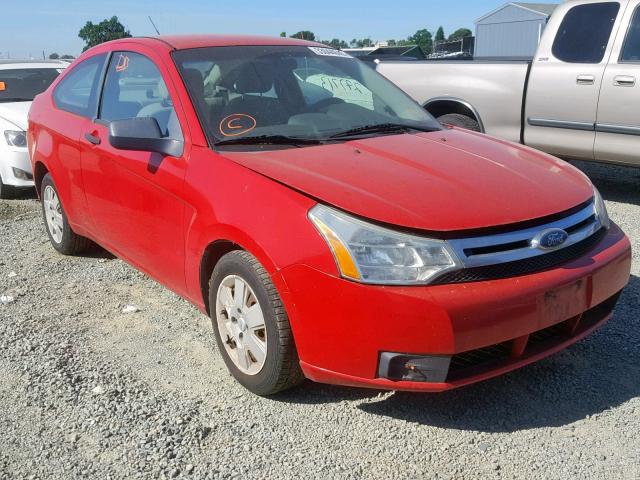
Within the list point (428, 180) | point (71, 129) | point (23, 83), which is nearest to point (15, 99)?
point (23, 83)

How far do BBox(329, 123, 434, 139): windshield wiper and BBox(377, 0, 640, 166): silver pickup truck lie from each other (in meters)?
3.04

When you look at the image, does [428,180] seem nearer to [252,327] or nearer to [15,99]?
[252,327]

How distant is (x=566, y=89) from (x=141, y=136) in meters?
4.52

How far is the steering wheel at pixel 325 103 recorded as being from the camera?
3721 mm

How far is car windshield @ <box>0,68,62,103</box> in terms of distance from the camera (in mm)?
7824

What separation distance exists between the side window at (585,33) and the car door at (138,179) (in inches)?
172

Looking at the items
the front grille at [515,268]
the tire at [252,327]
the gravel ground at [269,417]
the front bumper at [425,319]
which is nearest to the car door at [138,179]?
the tire at [252,327]

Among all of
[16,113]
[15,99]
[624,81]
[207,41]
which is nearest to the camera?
[207,41]

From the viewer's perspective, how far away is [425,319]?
2490 millimetres

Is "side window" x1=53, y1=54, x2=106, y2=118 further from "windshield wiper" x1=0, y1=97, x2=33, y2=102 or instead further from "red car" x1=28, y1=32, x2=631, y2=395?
"windshield wiper" x1=0, y1=97, x2=33, y2=102

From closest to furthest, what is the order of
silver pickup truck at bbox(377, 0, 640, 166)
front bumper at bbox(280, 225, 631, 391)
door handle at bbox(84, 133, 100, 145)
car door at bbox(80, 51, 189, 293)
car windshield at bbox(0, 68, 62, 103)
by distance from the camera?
1. front bumper at bbox(280, 225, 631, 391)
2. car door at bbox(80, 51, 189, 293)
3. door handle at bbox(84, 133, 100, 145)
4. silver pickup truck at bbox(377, 0, 640, 166)
5. car windshield at bbox(0, 68, 62, 103)

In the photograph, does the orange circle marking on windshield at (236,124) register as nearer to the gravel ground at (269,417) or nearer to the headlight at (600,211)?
the gravel ground at (269,417)

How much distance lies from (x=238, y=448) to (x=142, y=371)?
2.90ft

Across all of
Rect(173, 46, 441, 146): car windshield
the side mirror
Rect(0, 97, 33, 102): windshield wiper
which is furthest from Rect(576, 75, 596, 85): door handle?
Rect(0, 97, 33, 102): windshield wiper
